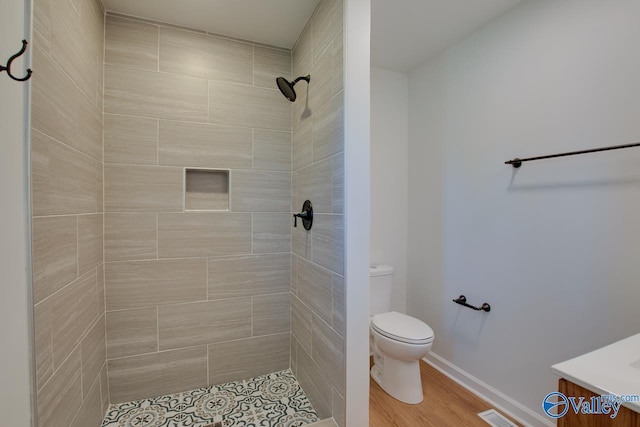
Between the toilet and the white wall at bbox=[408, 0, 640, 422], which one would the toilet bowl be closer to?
the toilet

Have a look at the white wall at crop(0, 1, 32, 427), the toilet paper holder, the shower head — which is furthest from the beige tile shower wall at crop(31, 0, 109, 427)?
the toilet paper holder

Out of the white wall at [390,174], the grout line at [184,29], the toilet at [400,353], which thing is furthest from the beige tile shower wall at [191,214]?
the white wall at [390,174]

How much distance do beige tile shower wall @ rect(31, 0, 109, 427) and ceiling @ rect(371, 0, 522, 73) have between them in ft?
5.23

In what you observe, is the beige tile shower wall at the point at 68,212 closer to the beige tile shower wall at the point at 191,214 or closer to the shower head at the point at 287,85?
Answer: the beige tile shower wall at the point at 191,214

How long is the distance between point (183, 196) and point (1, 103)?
1.05 metres

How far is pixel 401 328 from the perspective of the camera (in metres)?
1.91

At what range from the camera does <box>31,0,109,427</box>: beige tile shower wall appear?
98 cm

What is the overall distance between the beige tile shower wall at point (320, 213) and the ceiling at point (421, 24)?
0.53 metres

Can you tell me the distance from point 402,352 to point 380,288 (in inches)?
21.9

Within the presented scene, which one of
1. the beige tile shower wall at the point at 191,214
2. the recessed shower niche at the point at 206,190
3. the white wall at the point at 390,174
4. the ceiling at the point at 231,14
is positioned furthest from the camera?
the white wall at the point at 390,174

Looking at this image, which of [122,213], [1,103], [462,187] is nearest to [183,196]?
[122,213]

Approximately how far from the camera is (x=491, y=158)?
190 cm

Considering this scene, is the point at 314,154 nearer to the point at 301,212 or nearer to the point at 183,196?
the point at 301,212

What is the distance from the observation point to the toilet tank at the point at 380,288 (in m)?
2.26
